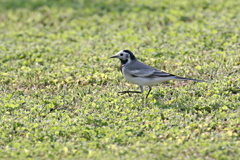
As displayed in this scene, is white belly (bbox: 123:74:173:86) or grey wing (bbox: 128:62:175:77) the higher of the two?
grey wing (bbox: 128:62:175:77)

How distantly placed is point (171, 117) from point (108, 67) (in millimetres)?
3120

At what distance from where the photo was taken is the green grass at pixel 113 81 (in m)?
6.82

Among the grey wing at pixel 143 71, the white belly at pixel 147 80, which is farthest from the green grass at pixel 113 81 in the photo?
the grey wing at pixel 143 71

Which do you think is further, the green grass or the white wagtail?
the white wagtail

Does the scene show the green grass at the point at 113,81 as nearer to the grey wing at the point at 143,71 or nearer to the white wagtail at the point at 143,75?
the white wagtail at the point at 143,75

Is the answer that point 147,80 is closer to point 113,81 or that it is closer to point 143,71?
point 143,71

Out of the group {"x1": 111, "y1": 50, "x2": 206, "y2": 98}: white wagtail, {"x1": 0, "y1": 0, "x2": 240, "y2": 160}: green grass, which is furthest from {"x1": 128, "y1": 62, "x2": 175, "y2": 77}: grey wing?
{"x1": 0, "y1": 0, "x2": 240, "y2": 160}: green grass

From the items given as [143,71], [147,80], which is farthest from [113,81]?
[147,80]

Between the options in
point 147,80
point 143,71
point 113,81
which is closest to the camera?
point 147,80

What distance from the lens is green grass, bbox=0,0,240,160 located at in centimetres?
682

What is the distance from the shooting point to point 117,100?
8.43 meters

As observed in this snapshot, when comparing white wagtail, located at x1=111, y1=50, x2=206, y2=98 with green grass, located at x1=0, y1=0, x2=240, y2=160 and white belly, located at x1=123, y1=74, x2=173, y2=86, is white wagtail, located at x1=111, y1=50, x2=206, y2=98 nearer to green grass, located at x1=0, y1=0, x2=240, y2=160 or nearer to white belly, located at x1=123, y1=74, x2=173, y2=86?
white belly, located at x1=123, y1=74, x2=173, y2=86

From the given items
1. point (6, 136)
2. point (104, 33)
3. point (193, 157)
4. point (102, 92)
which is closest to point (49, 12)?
point (104, 33)

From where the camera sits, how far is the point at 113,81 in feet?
31.6
